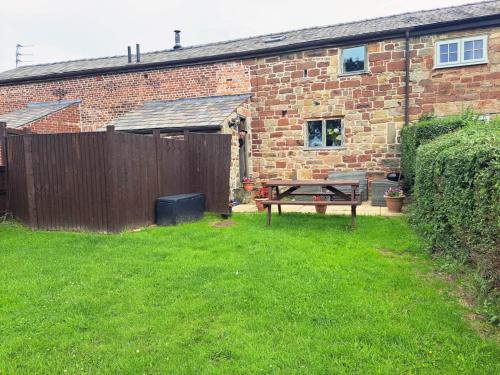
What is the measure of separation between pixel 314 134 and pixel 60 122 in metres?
9.43

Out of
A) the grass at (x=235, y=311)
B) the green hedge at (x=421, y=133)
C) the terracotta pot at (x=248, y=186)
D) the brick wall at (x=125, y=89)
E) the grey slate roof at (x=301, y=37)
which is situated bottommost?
the grass at (x=235, y=311)

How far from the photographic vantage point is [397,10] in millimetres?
13562

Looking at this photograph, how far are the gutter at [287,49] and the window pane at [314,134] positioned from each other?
98.2 inches

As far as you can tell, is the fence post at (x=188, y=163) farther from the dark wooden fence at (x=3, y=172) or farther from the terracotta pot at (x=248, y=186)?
the dark wooden fence at (x=3, y=172)

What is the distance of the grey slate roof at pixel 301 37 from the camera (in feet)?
36.7

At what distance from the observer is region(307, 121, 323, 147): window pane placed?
1214cm

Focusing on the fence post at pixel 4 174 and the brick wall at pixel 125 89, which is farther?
the brick wall at pixel 125 89

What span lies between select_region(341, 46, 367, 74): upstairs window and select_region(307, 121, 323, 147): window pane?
1.89 m

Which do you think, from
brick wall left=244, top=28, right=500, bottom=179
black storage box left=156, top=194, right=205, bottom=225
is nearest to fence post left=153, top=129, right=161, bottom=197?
black storage box left=156, top=194, right=205, bottom=225

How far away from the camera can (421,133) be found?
8453 mm

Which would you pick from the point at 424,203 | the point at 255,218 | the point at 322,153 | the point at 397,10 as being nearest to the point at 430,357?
the point at 424,203

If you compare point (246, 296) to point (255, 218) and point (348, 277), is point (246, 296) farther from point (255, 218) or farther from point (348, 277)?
point (255, 218)

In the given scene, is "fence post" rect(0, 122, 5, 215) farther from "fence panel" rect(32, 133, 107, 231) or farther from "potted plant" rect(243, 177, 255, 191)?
"potted plant" rect(243, 177, 255, 191)

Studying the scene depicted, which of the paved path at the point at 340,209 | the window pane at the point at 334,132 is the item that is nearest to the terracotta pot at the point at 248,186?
the paved path at the point at 340,209
